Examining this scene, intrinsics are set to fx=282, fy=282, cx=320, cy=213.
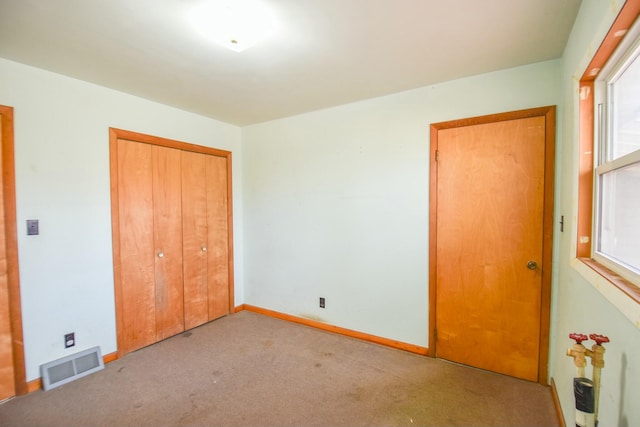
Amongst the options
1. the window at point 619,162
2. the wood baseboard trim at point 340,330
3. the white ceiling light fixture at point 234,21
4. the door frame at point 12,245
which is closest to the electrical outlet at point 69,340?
the door frame at point 12,245

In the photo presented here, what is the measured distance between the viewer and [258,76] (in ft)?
7.34

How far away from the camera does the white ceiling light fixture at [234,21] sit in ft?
4.70

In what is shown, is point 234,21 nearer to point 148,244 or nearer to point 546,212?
point 148,244

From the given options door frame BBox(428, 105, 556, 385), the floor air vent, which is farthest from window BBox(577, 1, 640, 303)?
the floor air vent

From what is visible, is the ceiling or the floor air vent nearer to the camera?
the ceiling

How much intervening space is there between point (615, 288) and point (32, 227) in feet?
11.0

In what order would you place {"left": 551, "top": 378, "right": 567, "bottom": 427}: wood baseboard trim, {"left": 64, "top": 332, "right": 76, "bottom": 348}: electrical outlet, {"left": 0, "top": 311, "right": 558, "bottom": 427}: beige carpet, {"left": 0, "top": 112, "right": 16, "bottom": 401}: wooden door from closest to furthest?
{"left": 551, "top": 378, "right": 567, "bottom": 427}: wood baseboard trim, {"left": 0, "top": 311, "right": 558, "bottom": 427}: beige carpet, {"left": 0, "top": 112, "right": 16, "bottom": 401}: wooden door, {"left": 64, "top": 332, "right": 76, "bottom": 348}: electrical outlet

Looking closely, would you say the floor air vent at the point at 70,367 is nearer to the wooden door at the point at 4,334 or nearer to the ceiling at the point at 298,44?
the wooden door at the point at 4,334

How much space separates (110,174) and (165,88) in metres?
0.90

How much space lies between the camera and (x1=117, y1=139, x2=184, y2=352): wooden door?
261cm

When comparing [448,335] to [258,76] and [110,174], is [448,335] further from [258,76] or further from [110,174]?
[110,174]

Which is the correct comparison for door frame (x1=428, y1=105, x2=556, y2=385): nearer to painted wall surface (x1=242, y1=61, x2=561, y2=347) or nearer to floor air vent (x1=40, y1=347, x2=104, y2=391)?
painted wall surface (x1=242, y1=61, x2=561, y2=347)

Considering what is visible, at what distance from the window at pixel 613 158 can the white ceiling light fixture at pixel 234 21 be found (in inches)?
59.2

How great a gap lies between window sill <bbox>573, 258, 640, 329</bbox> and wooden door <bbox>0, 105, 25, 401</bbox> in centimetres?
329
